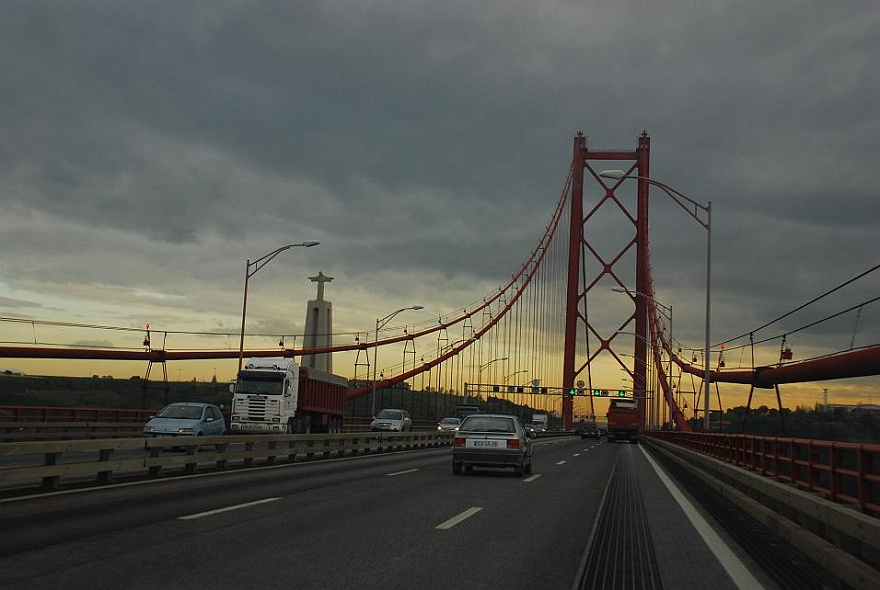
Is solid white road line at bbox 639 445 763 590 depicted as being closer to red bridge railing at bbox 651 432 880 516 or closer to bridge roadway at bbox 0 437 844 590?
bridge roadway at bbox 0 437 844 590

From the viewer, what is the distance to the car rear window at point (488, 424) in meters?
20.6

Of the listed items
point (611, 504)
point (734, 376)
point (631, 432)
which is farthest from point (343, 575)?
point (631, 432)

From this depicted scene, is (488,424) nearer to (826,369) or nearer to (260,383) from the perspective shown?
(826,369)

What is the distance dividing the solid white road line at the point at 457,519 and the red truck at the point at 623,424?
60.5 meters

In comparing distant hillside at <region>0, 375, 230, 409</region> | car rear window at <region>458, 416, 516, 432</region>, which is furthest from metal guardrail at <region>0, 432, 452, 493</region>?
distant hillside at <region>0, 375, 230, 409</region>

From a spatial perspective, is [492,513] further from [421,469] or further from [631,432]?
[631,432]

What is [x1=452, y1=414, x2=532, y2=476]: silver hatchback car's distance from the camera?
65.9 feet

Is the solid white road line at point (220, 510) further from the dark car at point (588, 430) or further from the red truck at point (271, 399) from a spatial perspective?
the dark car at point (588, 430)

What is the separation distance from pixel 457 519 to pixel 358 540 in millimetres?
2479

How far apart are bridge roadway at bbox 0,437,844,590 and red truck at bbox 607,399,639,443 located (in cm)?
5635

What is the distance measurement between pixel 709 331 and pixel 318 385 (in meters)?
19.8

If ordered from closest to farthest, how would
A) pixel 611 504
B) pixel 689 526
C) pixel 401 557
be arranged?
1. pixel 401 557
2. pixel 689 526
3. pixel 611 504

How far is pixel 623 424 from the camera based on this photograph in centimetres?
7150

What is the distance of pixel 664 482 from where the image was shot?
2114cm
